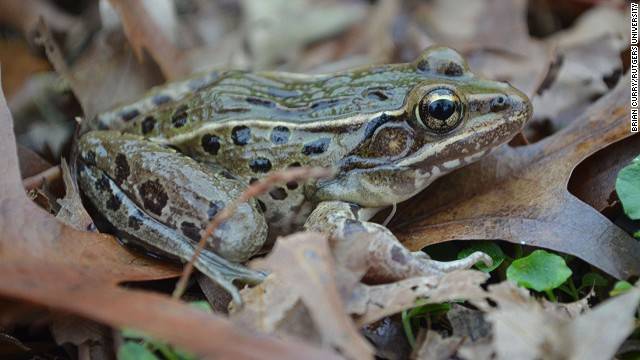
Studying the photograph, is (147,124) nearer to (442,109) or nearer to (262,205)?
(262,205)

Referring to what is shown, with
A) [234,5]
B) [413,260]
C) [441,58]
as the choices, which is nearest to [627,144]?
[441,58]

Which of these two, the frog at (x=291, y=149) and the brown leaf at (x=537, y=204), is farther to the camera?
the frog at (x=291, y=149)

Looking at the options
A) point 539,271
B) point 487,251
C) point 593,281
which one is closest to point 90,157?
point 487,251

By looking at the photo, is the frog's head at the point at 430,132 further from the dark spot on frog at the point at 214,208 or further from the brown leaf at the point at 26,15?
the brown leaf at the point at 26,15

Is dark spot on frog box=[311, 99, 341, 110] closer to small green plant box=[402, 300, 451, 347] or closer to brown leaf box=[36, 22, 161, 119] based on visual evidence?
small green plant box=[402, 300, 451, 347]

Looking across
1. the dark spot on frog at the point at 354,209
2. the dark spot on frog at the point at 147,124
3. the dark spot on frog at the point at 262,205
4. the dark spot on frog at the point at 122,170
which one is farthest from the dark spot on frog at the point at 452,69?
the dark spot on frog at the point at 122,170

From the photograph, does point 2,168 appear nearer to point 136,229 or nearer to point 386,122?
point 136,229
